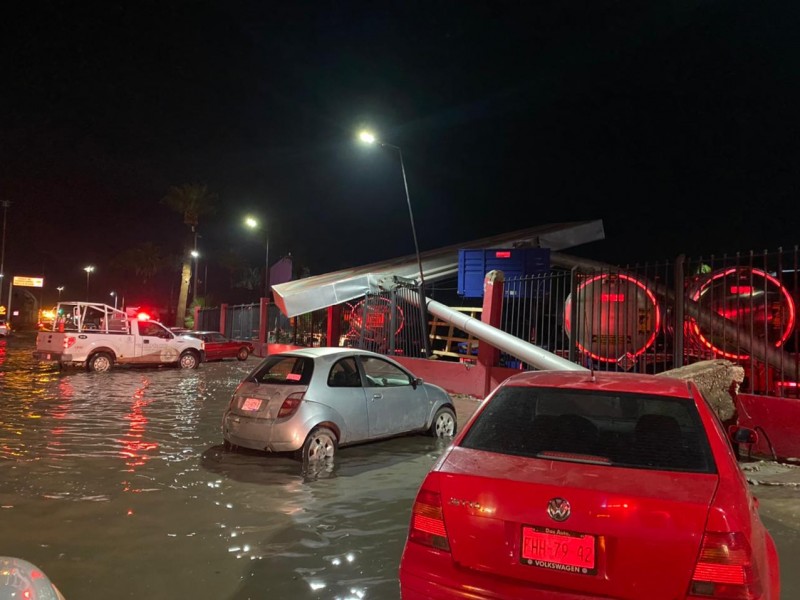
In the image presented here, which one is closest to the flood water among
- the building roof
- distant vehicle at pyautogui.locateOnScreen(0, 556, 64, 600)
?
distant vehicle at pyautogui.locateOnScreen(0, 556, 64, 600)

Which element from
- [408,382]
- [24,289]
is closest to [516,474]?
[408,382]

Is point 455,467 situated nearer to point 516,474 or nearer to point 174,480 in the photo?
point 516,474

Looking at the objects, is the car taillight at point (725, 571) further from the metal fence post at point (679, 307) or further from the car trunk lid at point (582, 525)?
the metal fence post at point (679, 307)

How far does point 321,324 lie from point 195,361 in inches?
194

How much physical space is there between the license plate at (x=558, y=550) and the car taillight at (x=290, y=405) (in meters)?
4.48

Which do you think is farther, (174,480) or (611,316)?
(611,316)

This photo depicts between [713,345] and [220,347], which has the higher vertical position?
[713,345]

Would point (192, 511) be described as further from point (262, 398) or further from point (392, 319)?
point (392, 319)

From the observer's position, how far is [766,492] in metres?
5.95

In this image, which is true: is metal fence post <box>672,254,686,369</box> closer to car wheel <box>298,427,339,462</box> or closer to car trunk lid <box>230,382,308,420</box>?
car wheel <box>298,427,339,462</box>

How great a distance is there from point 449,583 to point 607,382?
1.59 meters

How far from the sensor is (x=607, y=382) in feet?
11.6

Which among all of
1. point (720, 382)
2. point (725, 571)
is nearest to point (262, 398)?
point (725, 571)

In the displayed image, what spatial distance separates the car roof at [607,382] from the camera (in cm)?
334
